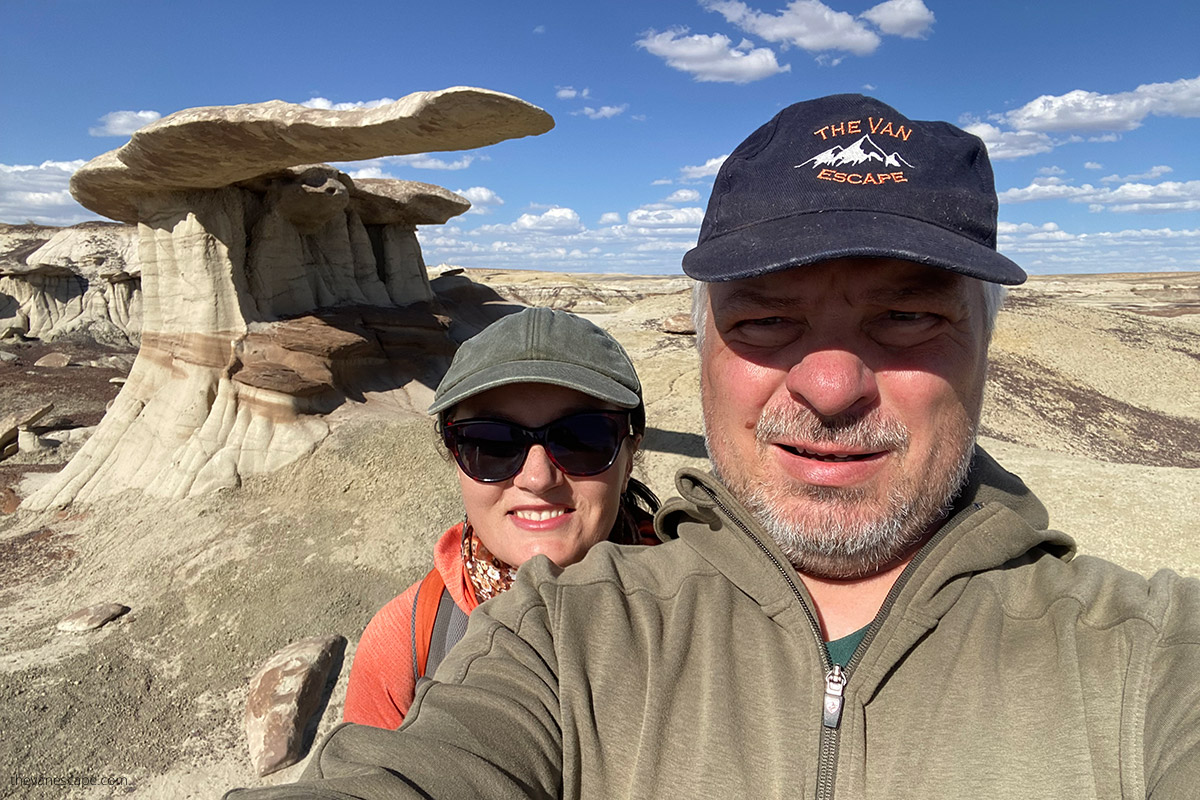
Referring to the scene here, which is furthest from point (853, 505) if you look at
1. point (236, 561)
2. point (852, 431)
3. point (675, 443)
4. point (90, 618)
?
point (675, 443)

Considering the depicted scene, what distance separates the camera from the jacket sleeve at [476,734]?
0.99m

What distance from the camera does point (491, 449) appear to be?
1980 millimetres

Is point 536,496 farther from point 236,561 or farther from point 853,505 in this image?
point 236,561

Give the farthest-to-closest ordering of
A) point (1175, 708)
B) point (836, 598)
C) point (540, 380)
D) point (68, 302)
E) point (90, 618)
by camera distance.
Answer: point (68, 302) < point (90, 618) < point (540, 380) < point (836, 598) < point (1175, 708)

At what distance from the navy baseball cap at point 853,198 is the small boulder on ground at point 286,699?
14.6 ft

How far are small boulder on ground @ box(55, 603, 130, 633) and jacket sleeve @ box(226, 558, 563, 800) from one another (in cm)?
602

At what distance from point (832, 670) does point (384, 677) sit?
4.09 ft

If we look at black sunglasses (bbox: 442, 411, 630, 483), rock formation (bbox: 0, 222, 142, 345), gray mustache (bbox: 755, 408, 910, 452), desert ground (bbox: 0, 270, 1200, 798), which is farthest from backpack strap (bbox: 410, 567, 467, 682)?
rock formation (bbox: 0, 222, 142, 345)

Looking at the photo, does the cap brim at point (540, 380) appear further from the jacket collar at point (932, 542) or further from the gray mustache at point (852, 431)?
the gray mustache at point (852, 431)

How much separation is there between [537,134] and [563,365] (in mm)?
4570

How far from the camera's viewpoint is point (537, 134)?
5906mm

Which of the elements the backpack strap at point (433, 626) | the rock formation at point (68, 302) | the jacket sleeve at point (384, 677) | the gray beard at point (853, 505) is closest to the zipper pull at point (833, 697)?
the gray beard at point (853, 505)

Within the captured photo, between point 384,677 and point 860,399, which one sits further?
point 384,677

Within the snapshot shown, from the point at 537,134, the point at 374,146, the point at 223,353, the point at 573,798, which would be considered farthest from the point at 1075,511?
the point at 223,353
